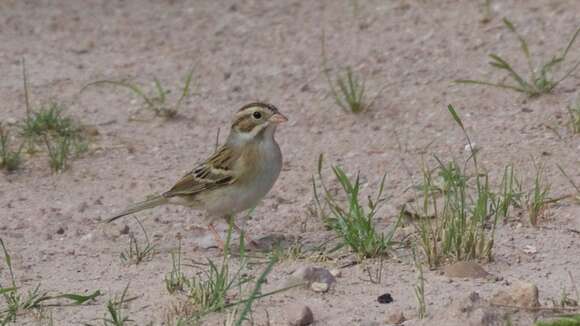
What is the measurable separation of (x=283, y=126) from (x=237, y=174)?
2.02 meters

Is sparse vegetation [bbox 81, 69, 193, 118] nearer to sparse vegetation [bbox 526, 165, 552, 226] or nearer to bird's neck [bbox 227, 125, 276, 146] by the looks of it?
bird's neck [bbox 227, 125, 276, 146]

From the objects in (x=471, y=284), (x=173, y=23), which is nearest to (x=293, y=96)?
(x=173, y=23)

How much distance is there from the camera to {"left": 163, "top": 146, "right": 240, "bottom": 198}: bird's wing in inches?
283

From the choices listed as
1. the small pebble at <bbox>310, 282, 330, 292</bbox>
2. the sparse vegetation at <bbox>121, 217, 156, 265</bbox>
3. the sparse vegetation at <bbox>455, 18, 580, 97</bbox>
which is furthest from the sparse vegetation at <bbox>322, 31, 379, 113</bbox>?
the small pebble at <bbox>310, 282, 330, 292</bbox>

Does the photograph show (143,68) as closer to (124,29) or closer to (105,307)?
(124,29)

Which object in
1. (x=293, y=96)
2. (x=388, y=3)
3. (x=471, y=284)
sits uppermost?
(x=388, y=3)

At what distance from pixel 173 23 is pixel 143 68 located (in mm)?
1260

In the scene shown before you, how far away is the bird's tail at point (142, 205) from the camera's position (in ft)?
23.8

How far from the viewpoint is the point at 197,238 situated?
289 inches

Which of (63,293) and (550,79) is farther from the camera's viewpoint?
(550,79)

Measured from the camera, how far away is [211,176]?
7.24 m

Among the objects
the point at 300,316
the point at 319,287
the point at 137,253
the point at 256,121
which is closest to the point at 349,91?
the point at 256,121

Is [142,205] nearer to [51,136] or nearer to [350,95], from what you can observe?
[51,136]

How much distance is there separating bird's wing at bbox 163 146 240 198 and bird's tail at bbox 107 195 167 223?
45 millimetres
